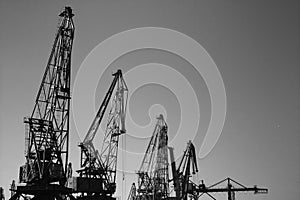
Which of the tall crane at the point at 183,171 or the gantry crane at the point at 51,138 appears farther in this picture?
the tall crane at the point at 183,171

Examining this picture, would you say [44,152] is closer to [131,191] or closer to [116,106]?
[116,106]

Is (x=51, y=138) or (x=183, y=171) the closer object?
(x=51, y=138)

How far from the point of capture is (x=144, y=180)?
108 m

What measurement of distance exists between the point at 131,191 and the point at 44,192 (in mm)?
51189

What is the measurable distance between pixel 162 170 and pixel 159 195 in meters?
6.23

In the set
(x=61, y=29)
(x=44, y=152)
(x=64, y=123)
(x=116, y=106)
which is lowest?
(x=44, y=152)

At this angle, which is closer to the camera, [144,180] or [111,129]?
[111,129]

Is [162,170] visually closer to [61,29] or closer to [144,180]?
[144,180]

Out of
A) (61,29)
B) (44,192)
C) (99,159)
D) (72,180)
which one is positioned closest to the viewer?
(44,192)

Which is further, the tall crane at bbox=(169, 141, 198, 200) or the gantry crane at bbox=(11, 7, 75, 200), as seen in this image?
the tall crane at bbox=(169, 141, 198, 200)

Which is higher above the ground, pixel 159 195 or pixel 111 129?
pixel 111 129

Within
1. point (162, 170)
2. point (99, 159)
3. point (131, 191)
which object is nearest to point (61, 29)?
point (99, 159)

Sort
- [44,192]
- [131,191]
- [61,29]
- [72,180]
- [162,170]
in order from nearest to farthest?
[44,192], [61,29], [72,180], [162,170], [131,191]

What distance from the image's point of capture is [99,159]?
83312 mm
